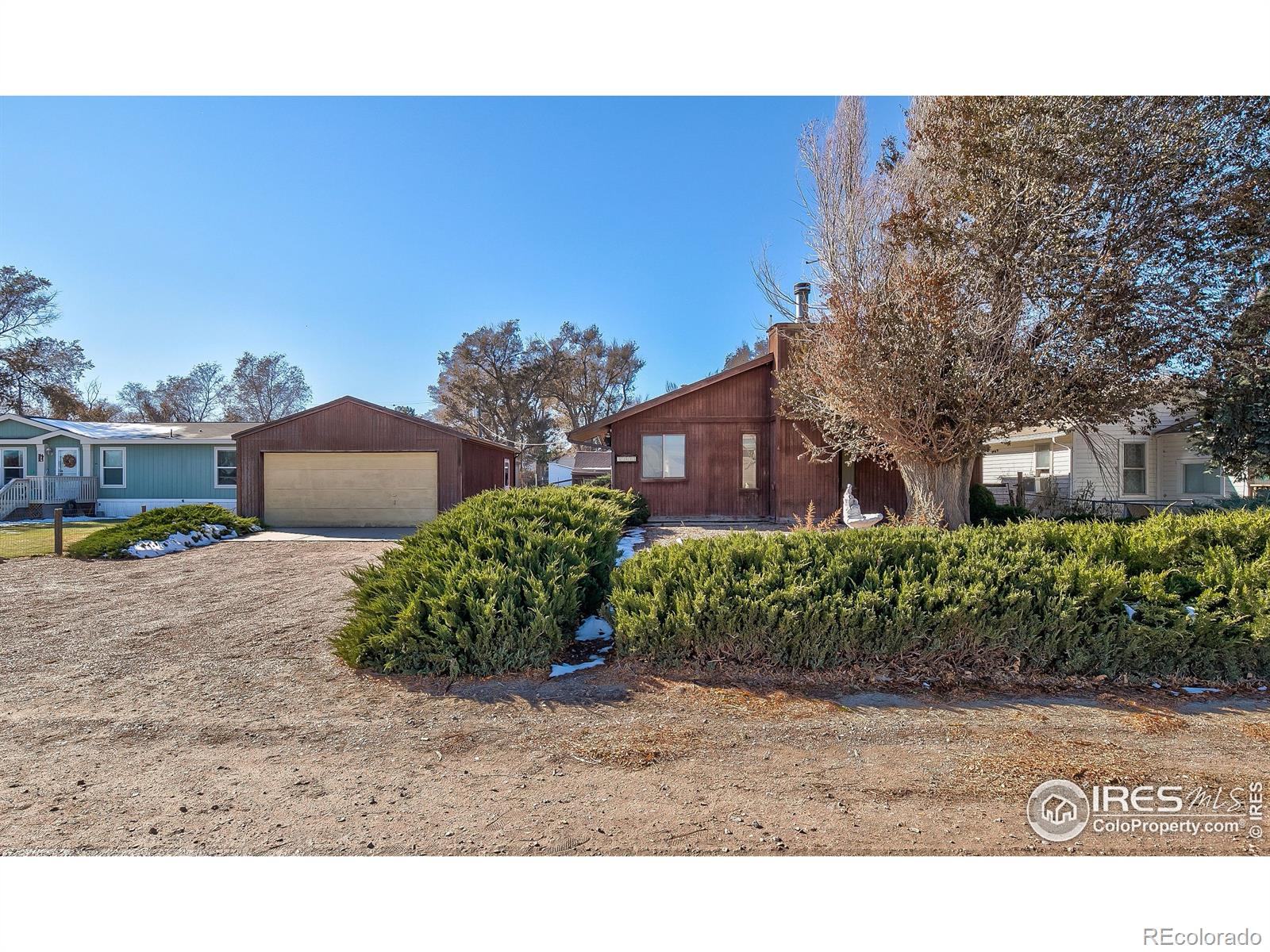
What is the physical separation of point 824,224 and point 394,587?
964 cm

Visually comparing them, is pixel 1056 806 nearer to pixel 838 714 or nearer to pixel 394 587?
pixel 838 714

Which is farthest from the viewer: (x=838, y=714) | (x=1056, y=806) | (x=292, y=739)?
(x=838, y=714)

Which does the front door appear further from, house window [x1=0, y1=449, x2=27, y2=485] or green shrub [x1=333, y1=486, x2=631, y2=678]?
green shrub [x1=333, y1=486, x2=631, y2=678]

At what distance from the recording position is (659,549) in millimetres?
4910

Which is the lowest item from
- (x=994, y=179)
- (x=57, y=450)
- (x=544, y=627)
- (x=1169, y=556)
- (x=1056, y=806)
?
(x=1056, y=806)

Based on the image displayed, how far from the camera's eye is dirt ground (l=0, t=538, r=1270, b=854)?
7.73 feet

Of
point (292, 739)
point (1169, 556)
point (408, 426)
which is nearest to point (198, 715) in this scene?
point (292, 739)

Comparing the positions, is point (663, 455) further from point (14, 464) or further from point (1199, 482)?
point (14, 464)

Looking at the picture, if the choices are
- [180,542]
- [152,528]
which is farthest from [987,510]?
[152,528]

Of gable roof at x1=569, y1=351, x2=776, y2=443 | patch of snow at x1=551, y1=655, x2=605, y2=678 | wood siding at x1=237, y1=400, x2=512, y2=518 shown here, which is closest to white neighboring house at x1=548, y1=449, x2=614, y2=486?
wood siding at x1=237, y1=400, x2=512, y2=518

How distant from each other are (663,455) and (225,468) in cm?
1365

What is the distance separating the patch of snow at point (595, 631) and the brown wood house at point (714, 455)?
8.04 meters

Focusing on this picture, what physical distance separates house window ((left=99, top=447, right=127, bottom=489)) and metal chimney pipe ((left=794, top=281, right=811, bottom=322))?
19849 mm

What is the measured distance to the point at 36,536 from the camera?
12.8m
